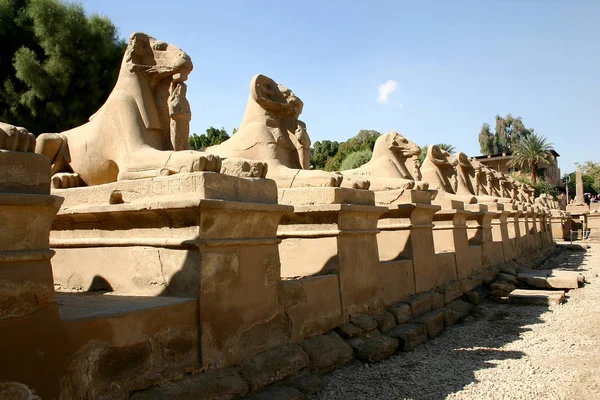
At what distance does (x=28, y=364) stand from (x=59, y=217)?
6.25 ft

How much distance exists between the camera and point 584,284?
8.79 meters

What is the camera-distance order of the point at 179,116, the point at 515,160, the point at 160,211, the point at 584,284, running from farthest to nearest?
the point at 515,160
the point at 584,284
the point at 179,116
the point at 160,211

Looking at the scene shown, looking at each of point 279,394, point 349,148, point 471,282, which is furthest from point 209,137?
point 279,394

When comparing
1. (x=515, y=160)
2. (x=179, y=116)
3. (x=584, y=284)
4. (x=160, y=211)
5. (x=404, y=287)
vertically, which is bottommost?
(x=584, y=284)

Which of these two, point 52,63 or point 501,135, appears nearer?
point 52,63

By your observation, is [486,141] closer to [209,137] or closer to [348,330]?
[209,137]

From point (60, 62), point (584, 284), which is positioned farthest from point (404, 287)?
point (60, 62)

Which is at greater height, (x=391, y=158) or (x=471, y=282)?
(x=391, y=158)

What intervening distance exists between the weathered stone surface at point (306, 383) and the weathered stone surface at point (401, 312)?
5.85ft

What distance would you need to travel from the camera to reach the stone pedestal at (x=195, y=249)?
292 cm

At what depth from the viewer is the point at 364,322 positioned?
4.50 m

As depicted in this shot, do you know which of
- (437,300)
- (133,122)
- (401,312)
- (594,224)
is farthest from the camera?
(594,224)

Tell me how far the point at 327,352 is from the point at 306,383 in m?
0.54

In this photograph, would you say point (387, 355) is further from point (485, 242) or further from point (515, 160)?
point (515, 160)
